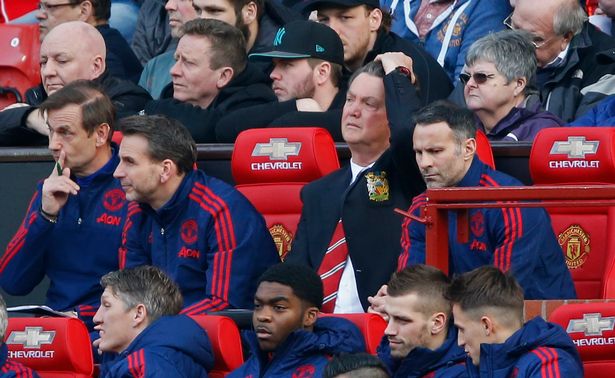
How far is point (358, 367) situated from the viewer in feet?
21.2

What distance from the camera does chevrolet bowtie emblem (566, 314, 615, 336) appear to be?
6.80 m

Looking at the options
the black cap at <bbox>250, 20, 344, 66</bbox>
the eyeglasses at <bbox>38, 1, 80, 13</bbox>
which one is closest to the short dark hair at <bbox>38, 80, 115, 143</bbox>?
the black cap at <bbox>250, 20, 344, 66</bbox>

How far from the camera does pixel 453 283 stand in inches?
259

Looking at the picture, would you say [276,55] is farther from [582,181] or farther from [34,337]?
[34,337]

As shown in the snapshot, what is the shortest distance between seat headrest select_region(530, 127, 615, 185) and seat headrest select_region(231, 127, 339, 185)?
1011 millimetres

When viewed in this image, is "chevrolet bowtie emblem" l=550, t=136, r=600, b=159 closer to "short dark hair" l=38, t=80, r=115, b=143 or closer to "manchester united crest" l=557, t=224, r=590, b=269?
Answer: "manchester united crest" l=557, t=224, r=590, b=269

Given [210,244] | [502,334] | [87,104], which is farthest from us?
[87,104]

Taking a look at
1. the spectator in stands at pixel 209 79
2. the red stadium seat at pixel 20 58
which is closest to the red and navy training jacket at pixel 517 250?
the spectator in stands at pixel 209 79

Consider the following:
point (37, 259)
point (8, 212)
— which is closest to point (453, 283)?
point (37, 259)

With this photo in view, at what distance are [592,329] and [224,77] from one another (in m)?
3.06

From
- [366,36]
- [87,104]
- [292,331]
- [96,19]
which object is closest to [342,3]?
[366,36]

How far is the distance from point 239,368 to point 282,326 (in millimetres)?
244

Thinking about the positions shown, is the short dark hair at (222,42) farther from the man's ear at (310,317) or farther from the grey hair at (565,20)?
the man's ear at (310,317)

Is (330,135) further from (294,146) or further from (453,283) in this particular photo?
(453,283)
